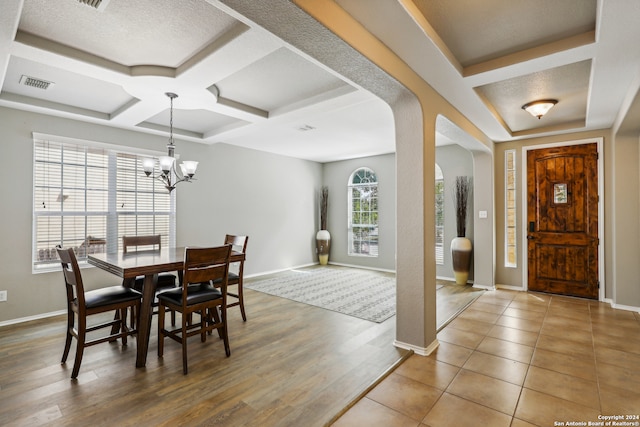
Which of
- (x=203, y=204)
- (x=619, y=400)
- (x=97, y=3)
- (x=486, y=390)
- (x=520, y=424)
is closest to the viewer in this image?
(x=520, y=424)

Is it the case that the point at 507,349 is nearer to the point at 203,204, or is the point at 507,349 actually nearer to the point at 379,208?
the point at 379,208

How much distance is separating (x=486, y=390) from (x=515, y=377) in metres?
0.36

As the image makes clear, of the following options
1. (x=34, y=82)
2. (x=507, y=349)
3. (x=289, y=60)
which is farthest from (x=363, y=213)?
(x=34, y=82)

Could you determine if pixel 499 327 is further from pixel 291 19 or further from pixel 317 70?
pixel 291 19

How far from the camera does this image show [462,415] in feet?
6.42

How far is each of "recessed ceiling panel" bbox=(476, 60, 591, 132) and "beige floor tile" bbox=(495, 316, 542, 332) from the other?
2562 mm

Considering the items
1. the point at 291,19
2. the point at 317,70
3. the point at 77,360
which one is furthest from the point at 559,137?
the point at 77,360

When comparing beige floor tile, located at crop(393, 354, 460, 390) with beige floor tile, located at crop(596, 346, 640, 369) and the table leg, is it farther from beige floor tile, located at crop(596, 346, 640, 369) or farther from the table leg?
the table leg

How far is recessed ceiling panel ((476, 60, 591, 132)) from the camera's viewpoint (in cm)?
300

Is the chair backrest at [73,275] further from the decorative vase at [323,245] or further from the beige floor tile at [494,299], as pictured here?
the decorative vase at [323,245]

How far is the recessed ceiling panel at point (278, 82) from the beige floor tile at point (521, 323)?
3.21 meters

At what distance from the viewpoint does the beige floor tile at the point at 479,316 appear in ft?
12.3

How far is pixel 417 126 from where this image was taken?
280cm

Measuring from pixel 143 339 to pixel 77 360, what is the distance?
439 millimetres
